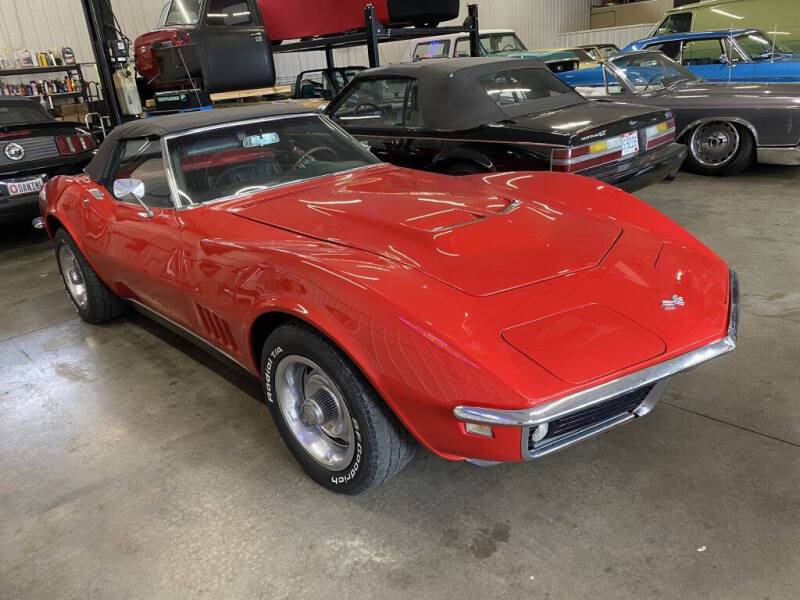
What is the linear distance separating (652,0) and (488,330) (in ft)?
69.0

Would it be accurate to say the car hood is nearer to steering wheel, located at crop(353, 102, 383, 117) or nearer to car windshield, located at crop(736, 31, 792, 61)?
steering wheel, located at crop(353, 102, 383, 117)

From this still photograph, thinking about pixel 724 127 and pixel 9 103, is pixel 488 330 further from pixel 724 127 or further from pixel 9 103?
pixel 9 103

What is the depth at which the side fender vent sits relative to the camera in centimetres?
236

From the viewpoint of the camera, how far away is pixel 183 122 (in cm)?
291

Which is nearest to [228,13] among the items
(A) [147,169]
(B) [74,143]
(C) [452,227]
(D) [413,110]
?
(B) [74,143]

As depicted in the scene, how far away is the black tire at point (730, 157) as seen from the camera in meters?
6.29

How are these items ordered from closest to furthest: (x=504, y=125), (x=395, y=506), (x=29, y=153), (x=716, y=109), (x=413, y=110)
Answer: (x=395, y=506)
(x=504, y=125)
(x=413, y=110)
(x=29, y=153)
(x=716, y=109)

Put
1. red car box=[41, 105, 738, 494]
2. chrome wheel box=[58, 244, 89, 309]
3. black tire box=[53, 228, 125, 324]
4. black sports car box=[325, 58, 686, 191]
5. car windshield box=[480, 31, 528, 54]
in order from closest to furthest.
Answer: red car box=[41, 105, 738, 494], black tire box=[53, 228, 125, 324], chrome wheel box=[58, 244, 89, 309], black sports car box=[325, 58, 686, 191], car windshield box=[480, 31, 528, 54]

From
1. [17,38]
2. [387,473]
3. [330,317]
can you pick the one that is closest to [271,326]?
[330,317]

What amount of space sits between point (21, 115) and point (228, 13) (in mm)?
2762

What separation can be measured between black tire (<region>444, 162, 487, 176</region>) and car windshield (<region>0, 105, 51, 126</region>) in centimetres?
446

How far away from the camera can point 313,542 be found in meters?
1.92

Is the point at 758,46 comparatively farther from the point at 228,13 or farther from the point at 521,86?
the point at 228,13

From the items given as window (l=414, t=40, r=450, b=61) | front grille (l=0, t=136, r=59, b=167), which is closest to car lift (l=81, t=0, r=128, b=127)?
front grille (l=0, t=136, r=59, b=167)
